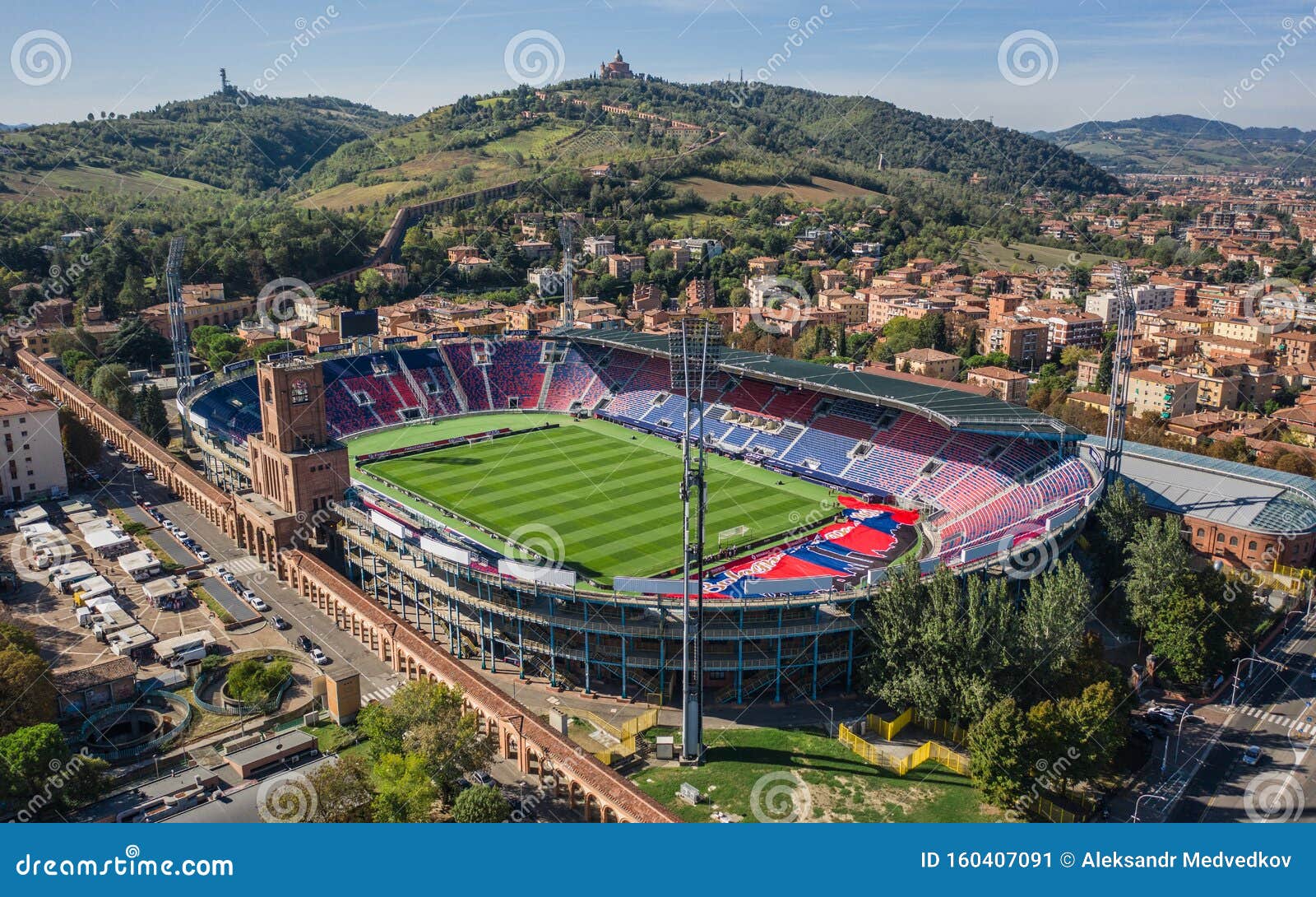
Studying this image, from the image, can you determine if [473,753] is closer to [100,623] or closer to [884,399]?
[100,623]

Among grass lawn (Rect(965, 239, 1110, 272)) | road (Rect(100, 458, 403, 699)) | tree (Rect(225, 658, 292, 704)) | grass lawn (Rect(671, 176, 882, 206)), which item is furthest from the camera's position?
grass lawn (Rect(671, 176, 882, 206))

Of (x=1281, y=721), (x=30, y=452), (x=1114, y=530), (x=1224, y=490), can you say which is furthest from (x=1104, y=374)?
(x=30, y=452)

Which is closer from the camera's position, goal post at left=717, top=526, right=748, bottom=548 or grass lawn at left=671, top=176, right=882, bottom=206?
goal post at left=717, top=526, right=748, bottom=548

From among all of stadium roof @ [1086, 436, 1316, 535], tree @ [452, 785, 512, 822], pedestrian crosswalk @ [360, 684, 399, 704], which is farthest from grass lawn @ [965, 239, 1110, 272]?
tree @ [452, 785, 512, 822]

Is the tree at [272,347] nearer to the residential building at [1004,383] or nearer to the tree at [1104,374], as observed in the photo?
the residential building at [1004,383]

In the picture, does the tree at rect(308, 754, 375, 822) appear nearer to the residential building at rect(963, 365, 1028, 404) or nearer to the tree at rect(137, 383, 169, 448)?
the tree at rect(137, 383, 169, 448)

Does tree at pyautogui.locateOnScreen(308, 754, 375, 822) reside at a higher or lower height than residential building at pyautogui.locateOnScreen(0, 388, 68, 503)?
lower

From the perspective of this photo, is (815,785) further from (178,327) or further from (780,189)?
(780,189)

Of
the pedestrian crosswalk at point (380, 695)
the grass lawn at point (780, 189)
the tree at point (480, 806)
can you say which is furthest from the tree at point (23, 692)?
the grass lawn at point (780, 189)
